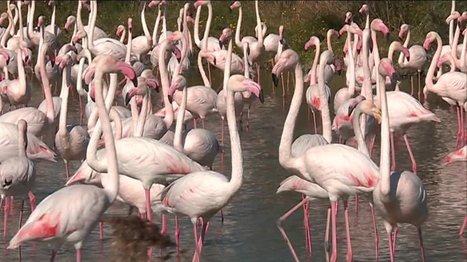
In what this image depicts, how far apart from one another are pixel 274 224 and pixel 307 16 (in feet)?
53.6

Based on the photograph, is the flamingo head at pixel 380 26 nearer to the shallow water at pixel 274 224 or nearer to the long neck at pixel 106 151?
the shallow water at pixel 274 224

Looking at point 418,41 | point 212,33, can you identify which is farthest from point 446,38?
point 212,33

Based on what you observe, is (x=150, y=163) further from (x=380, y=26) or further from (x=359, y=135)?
(x=380, y=26)

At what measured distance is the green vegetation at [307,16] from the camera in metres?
25.1

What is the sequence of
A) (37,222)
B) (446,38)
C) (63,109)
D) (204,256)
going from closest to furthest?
1. (37,222)
2. (204,256)
3. (63,109)
4. (446,38)

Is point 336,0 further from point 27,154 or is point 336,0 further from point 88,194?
point 88,194

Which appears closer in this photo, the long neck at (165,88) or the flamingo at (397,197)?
the flamingo at (397,197)

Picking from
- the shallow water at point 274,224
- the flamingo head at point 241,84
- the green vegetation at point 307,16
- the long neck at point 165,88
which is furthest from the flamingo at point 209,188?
the green vegetation at point 307,16

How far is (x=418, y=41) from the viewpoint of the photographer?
2458cm

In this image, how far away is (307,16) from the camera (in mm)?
27000

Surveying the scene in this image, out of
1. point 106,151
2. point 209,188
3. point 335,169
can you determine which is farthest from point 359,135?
point 106,151

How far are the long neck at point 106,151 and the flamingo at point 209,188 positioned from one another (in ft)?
1.88

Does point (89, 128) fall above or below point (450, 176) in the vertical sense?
above

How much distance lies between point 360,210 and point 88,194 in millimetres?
4038
